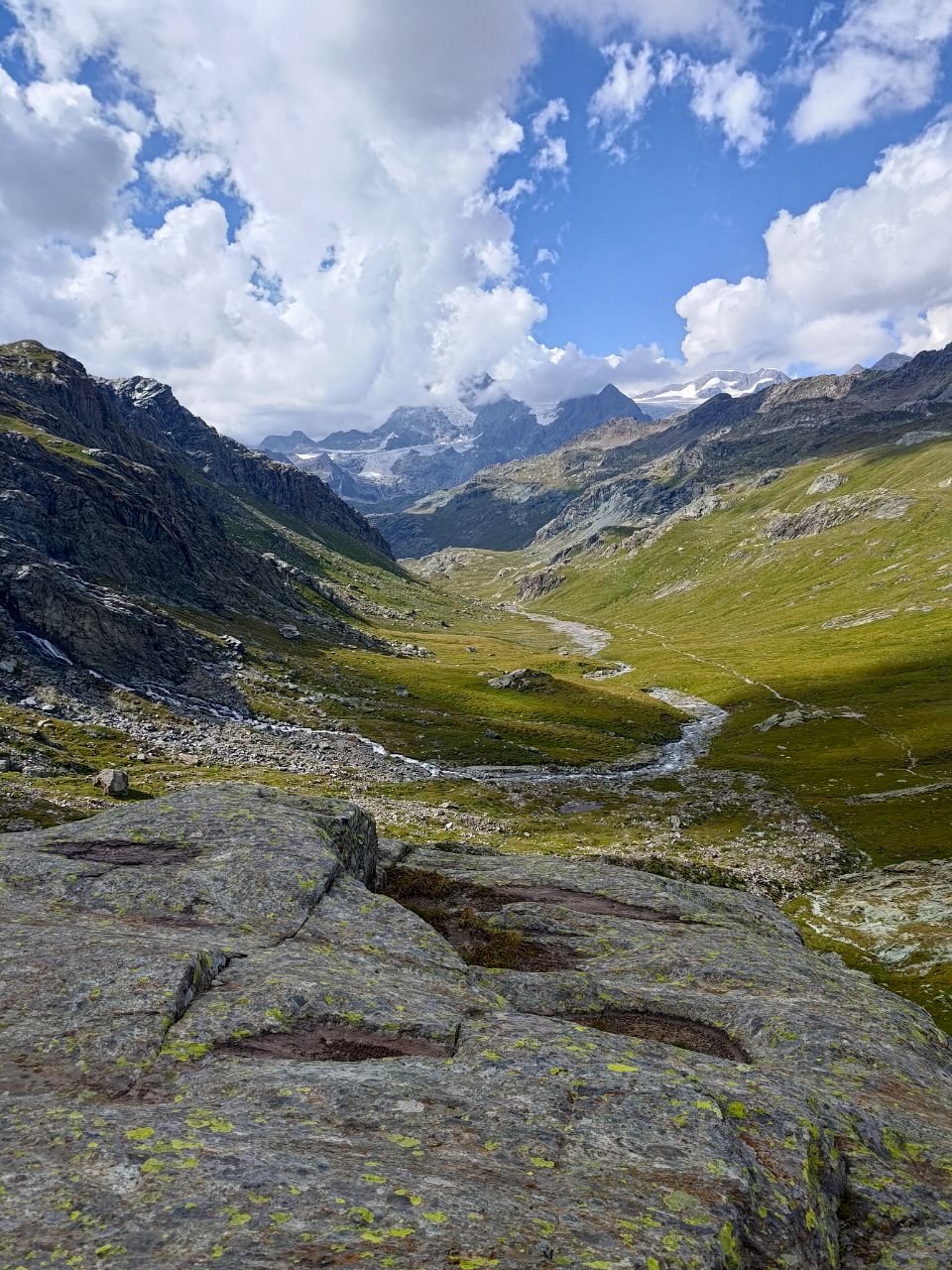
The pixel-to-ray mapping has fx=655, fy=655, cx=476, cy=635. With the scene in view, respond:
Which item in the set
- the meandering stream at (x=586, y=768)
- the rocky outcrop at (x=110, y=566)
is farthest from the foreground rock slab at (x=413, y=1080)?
the rocky outcrop at (x=110, y=566)

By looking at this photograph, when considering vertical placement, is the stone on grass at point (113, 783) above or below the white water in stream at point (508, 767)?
below

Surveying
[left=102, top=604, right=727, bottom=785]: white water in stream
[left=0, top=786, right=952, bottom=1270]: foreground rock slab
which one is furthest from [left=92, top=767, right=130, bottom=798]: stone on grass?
[left=102, top=604, right=727, bottom=785]: white water in stream

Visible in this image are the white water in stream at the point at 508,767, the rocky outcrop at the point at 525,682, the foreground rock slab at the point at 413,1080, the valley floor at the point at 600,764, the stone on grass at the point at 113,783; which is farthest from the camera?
the rocky outcrop at the point at 525,682

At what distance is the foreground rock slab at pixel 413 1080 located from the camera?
9.70 m

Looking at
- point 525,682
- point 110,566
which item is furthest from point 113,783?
point 525,682

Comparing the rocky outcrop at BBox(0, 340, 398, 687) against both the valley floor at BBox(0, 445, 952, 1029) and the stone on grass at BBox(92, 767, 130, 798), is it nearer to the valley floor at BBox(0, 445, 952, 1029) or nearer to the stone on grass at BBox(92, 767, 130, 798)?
the valley floor at BBox(0, 445, 952, 1029)

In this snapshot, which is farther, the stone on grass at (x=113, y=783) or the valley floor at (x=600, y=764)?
the valley floor at (x=600, y=764)

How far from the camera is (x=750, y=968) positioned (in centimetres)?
2248

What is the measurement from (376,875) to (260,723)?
2921 inches

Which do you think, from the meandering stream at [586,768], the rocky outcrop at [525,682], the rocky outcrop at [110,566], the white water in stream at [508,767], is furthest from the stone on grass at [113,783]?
the rocky outcrop at [525,682]

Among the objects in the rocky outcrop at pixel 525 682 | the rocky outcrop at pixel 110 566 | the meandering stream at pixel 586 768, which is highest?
the rocky outcrop at pixel 110 566

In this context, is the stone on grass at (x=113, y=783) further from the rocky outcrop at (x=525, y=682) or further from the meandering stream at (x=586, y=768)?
the rocky outcrop at (x=525, y=682)

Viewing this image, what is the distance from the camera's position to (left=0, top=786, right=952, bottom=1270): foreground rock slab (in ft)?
31.8

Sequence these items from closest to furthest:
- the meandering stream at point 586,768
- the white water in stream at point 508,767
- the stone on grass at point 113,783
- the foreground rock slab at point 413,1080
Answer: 1. the foreground rock slab at point 413,1080
2. the stone on grass at point 113,783
3. the meandering stream at point 586,768
4. the white water in stream at point 508,767
